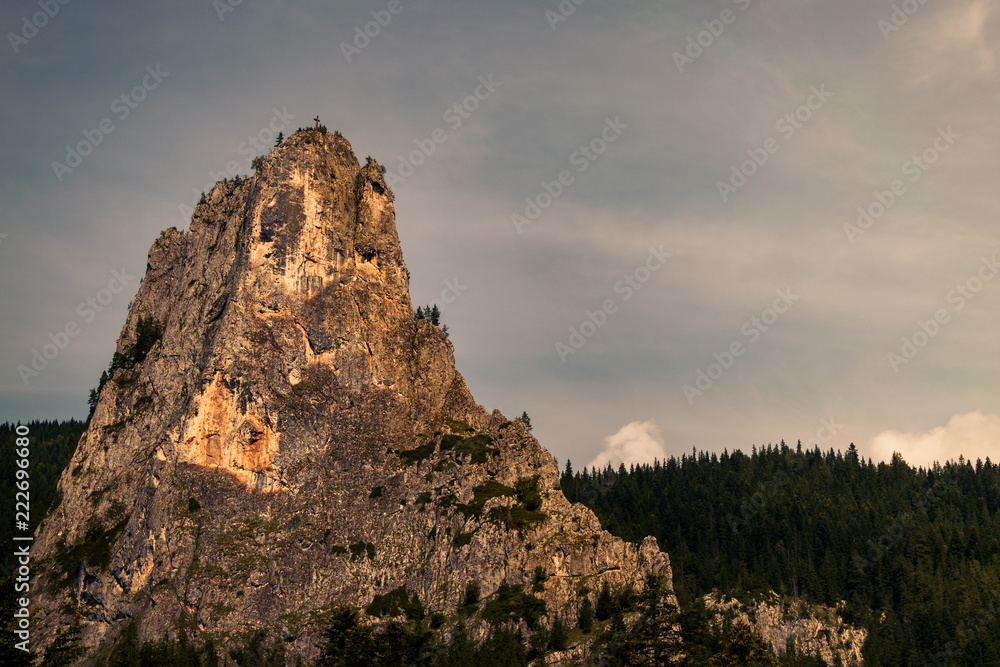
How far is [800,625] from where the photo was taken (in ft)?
639

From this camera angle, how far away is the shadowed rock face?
165125 millimetres

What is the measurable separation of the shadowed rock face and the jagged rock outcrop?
101 feet

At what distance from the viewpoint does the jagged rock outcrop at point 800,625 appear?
188250mm

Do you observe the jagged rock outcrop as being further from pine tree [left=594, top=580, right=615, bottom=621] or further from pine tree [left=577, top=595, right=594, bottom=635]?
pine tree [left=577, top=595, right=594, bottom=635]

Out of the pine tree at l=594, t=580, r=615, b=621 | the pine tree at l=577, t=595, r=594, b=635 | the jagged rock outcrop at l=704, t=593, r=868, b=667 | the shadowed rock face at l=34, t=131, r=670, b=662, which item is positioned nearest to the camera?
the pine tree at l=577, t=595, r=594, b=635

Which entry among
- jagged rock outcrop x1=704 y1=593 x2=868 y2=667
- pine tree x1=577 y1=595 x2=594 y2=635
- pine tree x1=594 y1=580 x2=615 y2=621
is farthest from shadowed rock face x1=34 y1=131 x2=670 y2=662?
jagged rock outcrop x1=704 y1=593 x2=868 y2=667

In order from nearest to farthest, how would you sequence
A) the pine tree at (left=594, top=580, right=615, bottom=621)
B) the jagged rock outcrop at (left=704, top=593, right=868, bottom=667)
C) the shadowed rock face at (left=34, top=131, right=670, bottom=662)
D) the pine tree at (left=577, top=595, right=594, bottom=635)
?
the pine tree at (left=577, top=595, right=594, bottom=635)
the pine tree at (left=594, top=580, right=615, bottom=621)
the shadowed rock face at (left=34, top=131, right=670, bottom=662)
the jagged rock outcrop at (left=704, top=593, right=868, bottom=667)

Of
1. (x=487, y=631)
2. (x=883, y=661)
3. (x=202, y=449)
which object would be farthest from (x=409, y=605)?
(x=883, y=661)

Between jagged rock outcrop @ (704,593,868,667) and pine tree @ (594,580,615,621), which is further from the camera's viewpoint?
jagged rock outcrop @ (704,593,868,667)

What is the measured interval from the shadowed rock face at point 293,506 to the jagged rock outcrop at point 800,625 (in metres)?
30.9

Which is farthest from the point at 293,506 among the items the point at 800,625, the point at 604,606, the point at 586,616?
the point at 800,625

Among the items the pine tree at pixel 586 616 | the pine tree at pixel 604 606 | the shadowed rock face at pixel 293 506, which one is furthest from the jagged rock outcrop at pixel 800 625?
the pine tree at pixel 586 616

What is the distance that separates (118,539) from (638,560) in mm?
103966

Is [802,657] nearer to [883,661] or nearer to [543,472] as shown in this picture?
[883,661]
